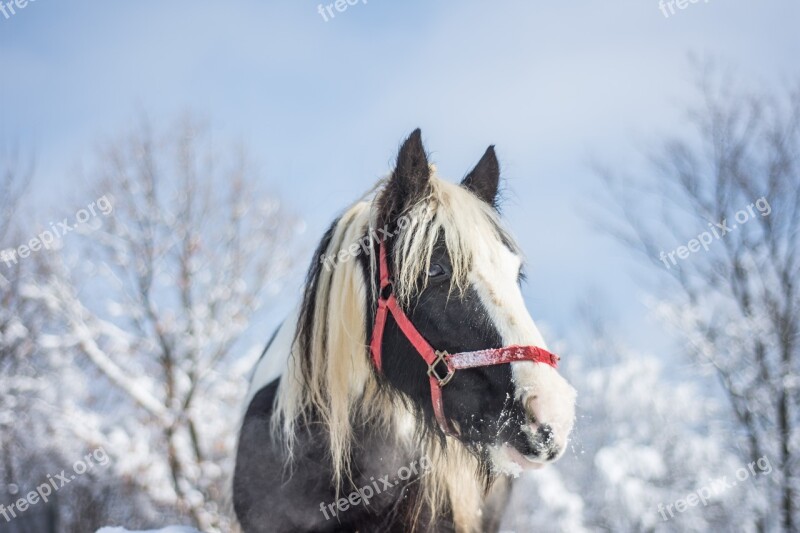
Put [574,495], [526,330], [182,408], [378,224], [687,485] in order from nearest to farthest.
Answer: [526,330] → [378,224] → [182,408] → [687,485] → [574,495]

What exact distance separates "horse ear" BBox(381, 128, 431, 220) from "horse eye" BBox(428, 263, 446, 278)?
395 millimetres

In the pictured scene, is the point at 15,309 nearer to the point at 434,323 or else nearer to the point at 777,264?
the point at 434,323

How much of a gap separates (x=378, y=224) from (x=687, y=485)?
16.9 m

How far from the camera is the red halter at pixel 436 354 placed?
2.60 meters

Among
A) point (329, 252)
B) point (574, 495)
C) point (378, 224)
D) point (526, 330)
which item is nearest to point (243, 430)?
point (329, 252)

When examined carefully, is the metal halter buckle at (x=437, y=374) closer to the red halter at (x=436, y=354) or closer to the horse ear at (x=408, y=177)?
the red halter at (x=436, y=354)

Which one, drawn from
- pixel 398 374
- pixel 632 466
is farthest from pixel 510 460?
pixel 632 466

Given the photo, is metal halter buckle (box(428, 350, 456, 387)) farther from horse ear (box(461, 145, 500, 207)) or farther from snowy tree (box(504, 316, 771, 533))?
snowy tree (box(504, 316, 771, 533))

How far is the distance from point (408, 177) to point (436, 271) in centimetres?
52

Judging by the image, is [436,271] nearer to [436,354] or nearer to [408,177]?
[436,354]

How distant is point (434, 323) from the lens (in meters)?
2.87

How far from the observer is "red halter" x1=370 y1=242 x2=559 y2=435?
260cm

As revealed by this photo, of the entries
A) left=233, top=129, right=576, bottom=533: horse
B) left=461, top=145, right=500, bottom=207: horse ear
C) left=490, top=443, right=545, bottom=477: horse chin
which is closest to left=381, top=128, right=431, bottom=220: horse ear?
left=233, top=129, right=576, bottom=533: horse

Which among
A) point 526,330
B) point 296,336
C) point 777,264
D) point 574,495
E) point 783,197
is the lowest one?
point 574,495
